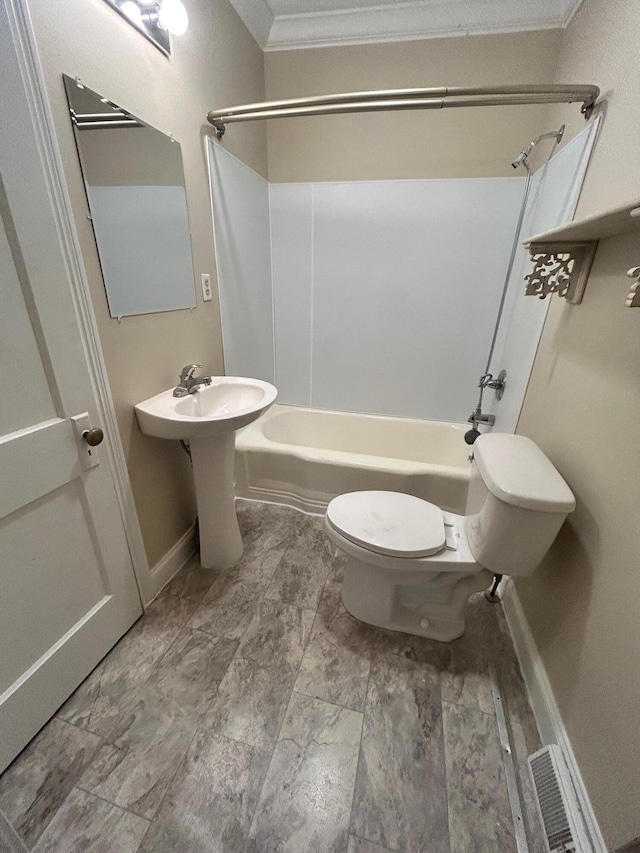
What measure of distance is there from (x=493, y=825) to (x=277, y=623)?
0.81m

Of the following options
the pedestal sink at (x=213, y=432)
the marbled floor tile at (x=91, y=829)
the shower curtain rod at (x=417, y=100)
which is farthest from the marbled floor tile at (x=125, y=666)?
the shower curtain rod at (x=417, y=100)

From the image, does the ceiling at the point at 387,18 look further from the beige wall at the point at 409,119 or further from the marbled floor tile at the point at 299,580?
the marbled floor tile at the point at 299,580

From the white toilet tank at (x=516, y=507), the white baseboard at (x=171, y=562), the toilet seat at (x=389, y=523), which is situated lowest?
the white baseboard at (x=171, y=562)

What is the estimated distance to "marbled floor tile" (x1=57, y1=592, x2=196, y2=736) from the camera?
1037 millimetres

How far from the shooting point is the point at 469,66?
1707 millimetres

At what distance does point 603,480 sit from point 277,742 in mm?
1169

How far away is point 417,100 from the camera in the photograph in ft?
4.38

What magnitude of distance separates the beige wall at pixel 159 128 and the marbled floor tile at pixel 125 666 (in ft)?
0.73

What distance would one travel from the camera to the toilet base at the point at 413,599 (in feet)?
4.00

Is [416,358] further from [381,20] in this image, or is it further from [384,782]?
[384,782]

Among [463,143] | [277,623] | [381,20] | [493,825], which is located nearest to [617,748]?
[493,825]

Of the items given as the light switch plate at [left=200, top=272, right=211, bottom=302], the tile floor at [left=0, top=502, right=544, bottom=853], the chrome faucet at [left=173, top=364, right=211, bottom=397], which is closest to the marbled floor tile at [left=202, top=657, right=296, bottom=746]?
the tile floor at [left=0, top=502, right=544, bottom=853]

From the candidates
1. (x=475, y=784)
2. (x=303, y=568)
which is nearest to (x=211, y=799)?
(x=475, y=784)

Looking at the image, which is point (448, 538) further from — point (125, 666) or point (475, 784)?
point (125, 666)
